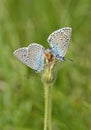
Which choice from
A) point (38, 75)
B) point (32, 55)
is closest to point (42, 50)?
point (32, 55)

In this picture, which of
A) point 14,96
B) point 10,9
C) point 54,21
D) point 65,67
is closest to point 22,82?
point 14,96

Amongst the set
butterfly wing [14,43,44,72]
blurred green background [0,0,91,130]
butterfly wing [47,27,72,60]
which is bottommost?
butterfly wing [14,43,44,72]

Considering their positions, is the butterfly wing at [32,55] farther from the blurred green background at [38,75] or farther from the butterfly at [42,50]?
the blurred green background at [38,75]

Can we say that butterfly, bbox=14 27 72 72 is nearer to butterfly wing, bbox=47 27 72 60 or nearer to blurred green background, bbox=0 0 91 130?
butterfly wing, bbox=47 27 72 60

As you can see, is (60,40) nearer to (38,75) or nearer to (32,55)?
(32,55)

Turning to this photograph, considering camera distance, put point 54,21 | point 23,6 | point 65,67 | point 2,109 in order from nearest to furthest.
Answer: point 2,109, point 65,67, point 54,21, point 23,6

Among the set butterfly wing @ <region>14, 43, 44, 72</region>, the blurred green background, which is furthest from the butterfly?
the blurred green background

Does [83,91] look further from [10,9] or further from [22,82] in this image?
[10,9]
